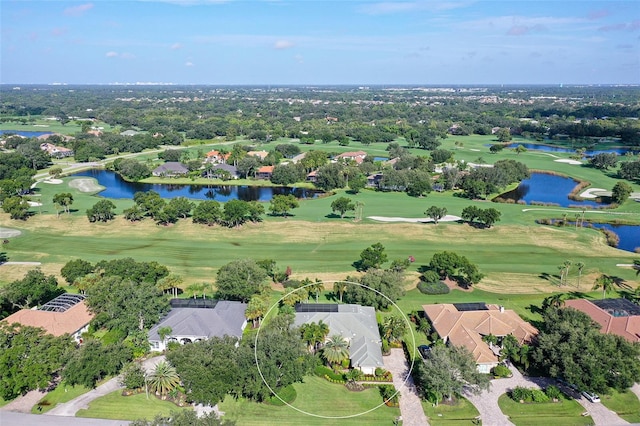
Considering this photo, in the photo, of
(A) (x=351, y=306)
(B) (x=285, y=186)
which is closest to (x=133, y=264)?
(A) (x=351, y=306)

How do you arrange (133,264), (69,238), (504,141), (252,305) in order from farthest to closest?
(504,141), (69,238), (133,264), (252,305)

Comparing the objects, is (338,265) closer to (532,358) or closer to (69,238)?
(532,358)

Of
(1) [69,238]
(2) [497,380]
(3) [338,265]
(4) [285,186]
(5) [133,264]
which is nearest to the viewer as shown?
(2) [497,380]

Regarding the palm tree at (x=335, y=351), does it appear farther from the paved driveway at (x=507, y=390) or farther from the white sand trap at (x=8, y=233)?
the white sand trap at (x=8, y=233)

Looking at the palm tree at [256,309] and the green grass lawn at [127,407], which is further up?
the palm tree at [256,309]

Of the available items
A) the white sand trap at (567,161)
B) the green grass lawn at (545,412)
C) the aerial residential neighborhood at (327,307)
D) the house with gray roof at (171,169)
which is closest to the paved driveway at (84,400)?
the aerial residential neighborhood at (327,307)

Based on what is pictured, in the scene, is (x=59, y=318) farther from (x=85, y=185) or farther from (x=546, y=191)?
(x=546, y=191)

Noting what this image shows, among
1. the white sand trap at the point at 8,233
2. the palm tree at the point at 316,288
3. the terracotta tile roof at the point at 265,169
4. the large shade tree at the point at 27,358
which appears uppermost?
the large shade tree at the point at 27,358
